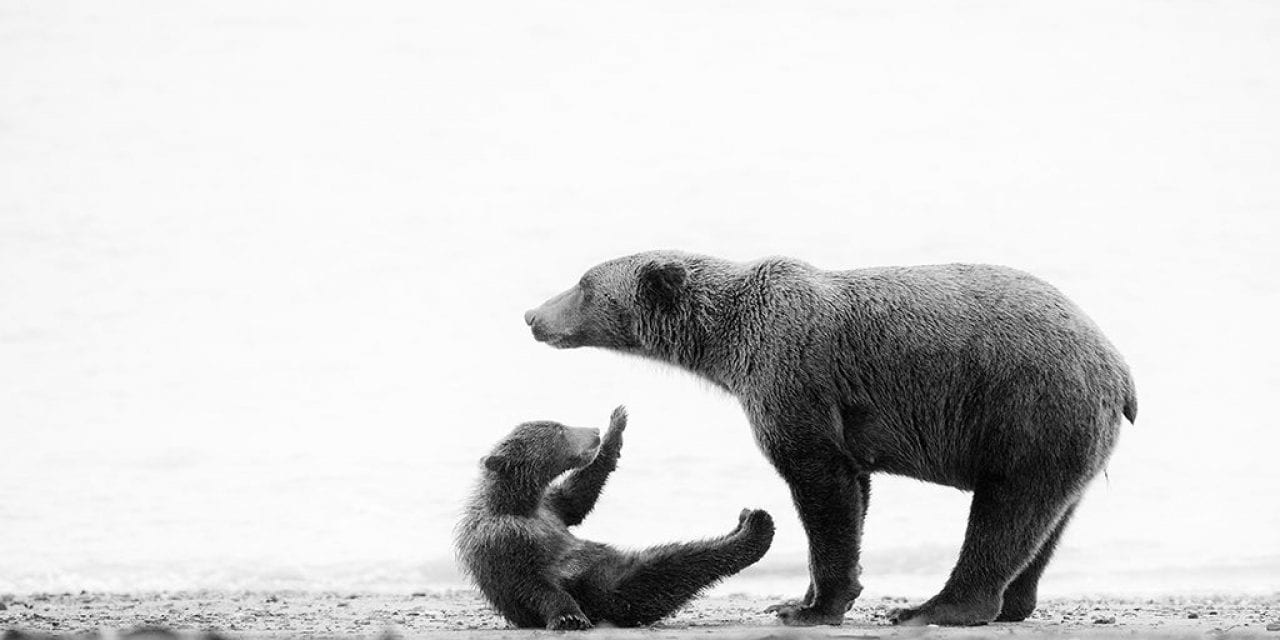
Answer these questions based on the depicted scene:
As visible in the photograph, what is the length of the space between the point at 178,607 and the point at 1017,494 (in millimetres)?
5150

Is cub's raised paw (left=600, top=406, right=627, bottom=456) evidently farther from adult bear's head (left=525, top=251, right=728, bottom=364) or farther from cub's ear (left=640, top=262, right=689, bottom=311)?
cub's ear (left=640, top=262, right=689, bottom=311)

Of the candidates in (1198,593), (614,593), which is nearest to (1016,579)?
(614,593)

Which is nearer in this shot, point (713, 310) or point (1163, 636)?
point (1163, 636)

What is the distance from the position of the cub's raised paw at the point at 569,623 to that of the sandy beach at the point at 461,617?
83mm

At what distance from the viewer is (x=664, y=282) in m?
9.53

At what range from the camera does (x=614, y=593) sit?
855cm

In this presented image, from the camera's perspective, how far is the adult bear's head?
9.48 m

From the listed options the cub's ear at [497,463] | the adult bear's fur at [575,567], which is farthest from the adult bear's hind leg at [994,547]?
the cub's ear at [497,463]

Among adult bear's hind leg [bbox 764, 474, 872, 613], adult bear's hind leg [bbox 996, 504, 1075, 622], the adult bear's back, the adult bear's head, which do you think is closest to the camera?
the adult bear's back

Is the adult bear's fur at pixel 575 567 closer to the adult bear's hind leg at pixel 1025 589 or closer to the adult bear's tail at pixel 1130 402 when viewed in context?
the adult bear's hind leg at pixel 1025 589

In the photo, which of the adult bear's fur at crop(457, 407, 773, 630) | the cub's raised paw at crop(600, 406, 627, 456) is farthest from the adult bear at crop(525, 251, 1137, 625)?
the cub's raised paw at crop(600, 406, 627, 456)

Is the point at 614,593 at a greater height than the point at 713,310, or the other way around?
the point at 713,310

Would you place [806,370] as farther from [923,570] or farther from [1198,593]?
[923,570]

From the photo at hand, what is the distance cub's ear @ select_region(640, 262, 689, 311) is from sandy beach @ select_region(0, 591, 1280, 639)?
177 centimetres
